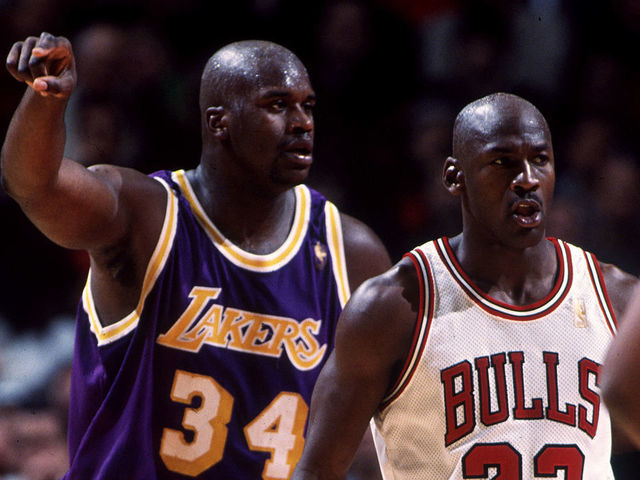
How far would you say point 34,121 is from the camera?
8.94 ft

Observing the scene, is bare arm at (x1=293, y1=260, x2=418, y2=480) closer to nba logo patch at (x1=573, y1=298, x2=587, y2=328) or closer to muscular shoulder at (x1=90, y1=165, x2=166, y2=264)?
nba logo patch at (x1=573, y1=298, x2=587, y2=328)

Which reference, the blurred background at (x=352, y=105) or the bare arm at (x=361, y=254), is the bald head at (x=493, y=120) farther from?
the blurred background at (x=352, y=105)

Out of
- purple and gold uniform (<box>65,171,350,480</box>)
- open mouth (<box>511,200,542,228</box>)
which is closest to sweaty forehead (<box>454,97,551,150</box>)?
open mouth (<box>511,200,542,228</box>)

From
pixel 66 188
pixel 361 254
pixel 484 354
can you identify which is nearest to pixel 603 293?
pixel 484 354

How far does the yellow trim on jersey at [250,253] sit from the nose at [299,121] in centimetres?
32

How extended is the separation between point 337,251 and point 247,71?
64 cm

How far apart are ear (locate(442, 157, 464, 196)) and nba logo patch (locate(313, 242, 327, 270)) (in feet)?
2.32

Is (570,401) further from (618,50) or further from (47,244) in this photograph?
(618,50)

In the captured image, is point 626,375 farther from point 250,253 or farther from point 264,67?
point 264,67

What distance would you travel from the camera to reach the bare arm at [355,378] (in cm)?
257

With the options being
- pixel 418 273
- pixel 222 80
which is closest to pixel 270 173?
pixel 222 80

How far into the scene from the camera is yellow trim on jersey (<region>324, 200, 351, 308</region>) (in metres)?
3.40

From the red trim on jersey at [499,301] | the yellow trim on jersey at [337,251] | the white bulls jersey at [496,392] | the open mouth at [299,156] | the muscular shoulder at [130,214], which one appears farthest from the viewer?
the yellow trim on jersey at [337,251]

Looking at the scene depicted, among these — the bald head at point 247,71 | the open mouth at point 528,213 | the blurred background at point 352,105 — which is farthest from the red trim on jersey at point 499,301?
the blurred background at point 352,105
